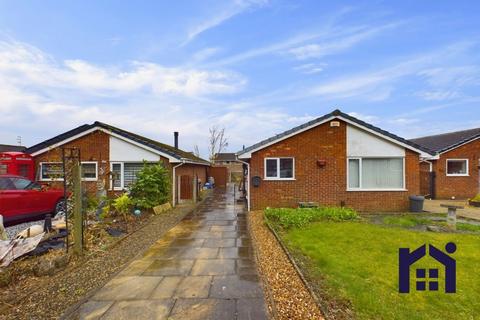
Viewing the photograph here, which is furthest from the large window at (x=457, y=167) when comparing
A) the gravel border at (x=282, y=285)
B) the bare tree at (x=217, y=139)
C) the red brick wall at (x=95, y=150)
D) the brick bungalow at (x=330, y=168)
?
the bare tree at (x=217, y=139)

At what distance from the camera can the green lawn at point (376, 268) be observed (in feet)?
12.5

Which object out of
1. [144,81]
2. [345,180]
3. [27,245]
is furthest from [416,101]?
[27,245]

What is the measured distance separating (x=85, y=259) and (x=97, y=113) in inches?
565

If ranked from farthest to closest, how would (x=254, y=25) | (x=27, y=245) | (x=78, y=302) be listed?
1. (x=254, y=25)
2. (x=27, y=245)
3. (x=78, y=302)

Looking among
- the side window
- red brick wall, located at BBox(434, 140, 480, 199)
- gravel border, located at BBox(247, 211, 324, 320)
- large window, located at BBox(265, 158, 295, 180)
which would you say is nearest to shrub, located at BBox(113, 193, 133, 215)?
the side window

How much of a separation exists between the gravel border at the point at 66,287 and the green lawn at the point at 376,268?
3.80 m

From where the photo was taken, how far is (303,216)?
9.36 m

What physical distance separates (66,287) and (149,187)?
23.2ft

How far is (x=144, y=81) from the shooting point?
43.9ft

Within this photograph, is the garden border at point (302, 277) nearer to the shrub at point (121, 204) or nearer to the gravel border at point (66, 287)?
the gravel border at point (66, 287)

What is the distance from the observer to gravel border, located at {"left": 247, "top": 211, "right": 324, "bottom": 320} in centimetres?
370

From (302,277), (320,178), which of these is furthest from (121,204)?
(320,178)

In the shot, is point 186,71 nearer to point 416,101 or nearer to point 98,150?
point 98,150

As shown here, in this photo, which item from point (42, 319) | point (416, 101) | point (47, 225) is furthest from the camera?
point (416, 101)
